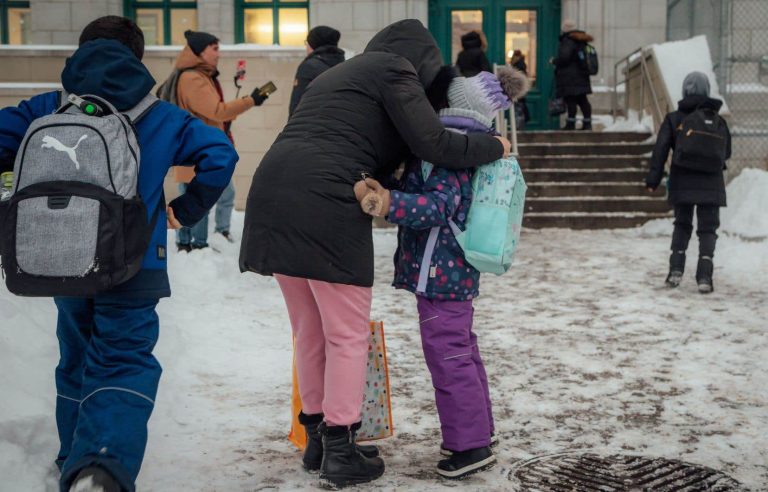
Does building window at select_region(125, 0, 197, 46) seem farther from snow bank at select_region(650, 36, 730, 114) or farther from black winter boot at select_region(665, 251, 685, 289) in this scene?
black winter boot at select_region(665, 251, 685, 289)

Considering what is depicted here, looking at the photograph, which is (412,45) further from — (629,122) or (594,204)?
(629,122)

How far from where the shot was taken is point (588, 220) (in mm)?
12664

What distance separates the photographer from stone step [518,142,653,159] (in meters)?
14.4

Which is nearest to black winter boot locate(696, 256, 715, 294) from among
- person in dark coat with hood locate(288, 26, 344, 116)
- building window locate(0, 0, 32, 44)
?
person in dark coat with hood locate(288, 26, 344, 116)

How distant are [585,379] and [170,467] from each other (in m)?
2.51

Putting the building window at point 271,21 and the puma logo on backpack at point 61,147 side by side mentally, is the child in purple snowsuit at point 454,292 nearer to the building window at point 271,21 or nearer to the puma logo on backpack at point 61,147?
the puma logo on backpack at point 61,147

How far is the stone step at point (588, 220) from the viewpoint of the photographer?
12.6 metres

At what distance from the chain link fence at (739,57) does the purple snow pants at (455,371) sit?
33.9ft

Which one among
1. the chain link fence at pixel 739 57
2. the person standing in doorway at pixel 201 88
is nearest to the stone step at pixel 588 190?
the chain link fence at pixel 739 57

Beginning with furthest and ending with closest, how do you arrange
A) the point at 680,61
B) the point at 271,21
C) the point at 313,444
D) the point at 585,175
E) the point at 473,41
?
the point at 271,21, the point at 473,41, the point at 585,175, the point at 680,61, the point at 313,444

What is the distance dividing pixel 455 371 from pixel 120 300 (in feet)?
4.33

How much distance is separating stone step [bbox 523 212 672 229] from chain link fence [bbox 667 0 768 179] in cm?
155

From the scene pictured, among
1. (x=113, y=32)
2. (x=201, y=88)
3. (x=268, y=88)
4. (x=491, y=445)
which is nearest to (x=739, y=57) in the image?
(x=268, y=88)

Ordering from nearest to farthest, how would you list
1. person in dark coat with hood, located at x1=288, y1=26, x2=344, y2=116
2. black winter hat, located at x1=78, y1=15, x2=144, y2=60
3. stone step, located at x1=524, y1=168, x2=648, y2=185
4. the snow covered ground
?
black winter hat, located at x1=78, y1=15, x2=144, y2=60 < the snow covered ground < person in dark coat with hood, located at x1=288, y1=26, x2=344, y2=116 < stone step, located at x1=524, y1=168, x2=648, y2=185
